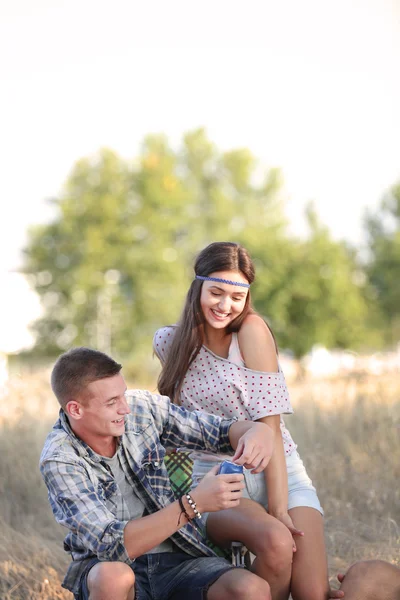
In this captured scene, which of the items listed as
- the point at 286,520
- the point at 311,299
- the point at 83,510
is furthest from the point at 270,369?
the point at 311,299

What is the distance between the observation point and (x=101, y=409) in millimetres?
2740

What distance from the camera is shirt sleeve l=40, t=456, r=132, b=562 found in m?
2.54

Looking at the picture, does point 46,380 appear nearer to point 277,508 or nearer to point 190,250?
point 277,508

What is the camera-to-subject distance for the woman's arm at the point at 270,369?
10.6 feet

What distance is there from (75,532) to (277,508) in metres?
0.95

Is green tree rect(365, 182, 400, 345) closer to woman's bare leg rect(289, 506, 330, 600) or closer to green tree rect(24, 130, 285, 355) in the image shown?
green tree rect(24, 130, 285, 355)

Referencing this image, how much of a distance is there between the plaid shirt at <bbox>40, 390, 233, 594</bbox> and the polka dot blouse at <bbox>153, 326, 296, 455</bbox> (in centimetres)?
28

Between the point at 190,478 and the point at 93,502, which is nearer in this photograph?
the point at 93,502

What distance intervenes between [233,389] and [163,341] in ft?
1.54

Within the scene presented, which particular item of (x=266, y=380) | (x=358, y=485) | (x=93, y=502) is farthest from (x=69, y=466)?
(x=358, y=485)

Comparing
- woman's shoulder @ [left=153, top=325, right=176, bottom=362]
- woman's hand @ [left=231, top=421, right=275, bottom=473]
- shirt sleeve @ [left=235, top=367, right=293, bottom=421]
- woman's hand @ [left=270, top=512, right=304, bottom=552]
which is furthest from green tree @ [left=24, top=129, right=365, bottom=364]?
woman's hand @ [left=231, top=421, right=275, bottom=473]

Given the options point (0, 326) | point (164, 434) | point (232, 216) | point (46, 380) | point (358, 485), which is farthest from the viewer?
point (232, 216)

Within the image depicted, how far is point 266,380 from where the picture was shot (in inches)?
136

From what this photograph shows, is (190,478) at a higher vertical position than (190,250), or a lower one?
lower
